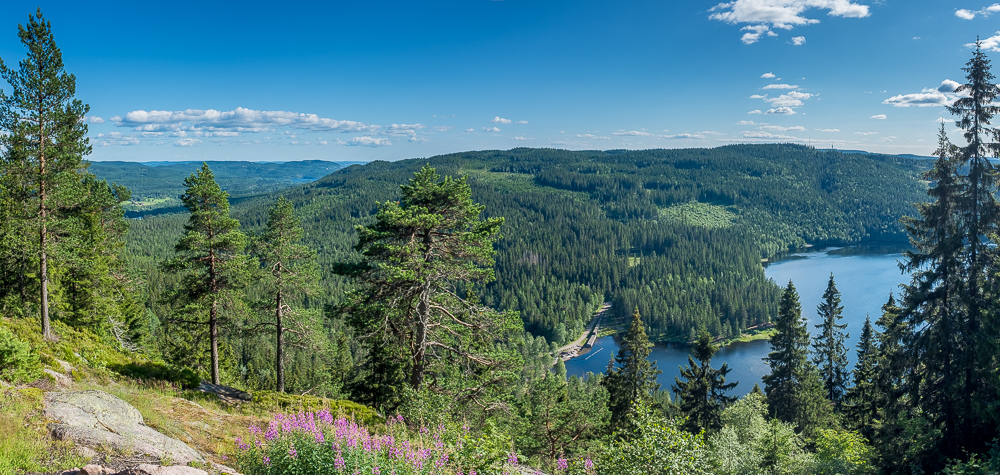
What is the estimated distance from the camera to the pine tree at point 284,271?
22.9m

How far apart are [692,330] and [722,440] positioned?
105928mm

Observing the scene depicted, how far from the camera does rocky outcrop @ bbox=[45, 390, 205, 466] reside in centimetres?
771

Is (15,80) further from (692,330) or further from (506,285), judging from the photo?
(506,285)

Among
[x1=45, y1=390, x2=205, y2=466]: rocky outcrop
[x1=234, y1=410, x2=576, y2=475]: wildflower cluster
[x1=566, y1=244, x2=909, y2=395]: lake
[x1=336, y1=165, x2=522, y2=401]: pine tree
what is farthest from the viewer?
[x1=566, y1=244, x2=909, y2=395]: lake

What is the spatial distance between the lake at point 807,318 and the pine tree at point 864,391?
32.0m

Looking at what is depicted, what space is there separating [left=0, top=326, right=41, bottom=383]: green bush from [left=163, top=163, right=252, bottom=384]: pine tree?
9462mm

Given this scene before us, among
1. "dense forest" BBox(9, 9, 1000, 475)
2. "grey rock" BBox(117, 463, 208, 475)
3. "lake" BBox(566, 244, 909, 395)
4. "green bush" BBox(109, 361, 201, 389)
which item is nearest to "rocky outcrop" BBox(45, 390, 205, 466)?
"dense forest" BBox(9, 9, 1000, 475)

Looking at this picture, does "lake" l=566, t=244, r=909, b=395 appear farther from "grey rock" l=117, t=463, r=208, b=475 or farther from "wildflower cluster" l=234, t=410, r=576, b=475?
"grey rock" l=117, t=463, r=208, b=475

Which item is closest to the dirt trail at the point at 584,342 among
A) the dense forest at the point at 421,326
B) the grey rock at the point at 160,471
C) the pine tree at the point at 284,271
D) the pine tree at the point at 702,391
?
the pine tree at the point at 702,391

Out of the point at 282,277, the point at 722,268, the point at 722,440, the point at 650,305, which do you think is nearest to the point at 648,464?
the point at 722,440

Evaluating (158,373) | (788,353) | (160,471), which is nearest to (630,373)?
Result: (788,353)

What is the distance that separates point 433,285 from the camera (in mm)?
16281

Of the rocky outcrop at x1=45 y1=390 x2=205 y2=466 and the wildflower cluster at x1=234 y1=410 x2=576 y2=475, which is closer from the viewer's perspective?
the wildflower cluster at x1=234 y1=410 x2=576 y2=475

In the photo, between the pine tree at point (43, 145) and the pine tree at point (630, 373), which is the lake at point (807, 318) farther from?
the pine tree at point (43, 145)
